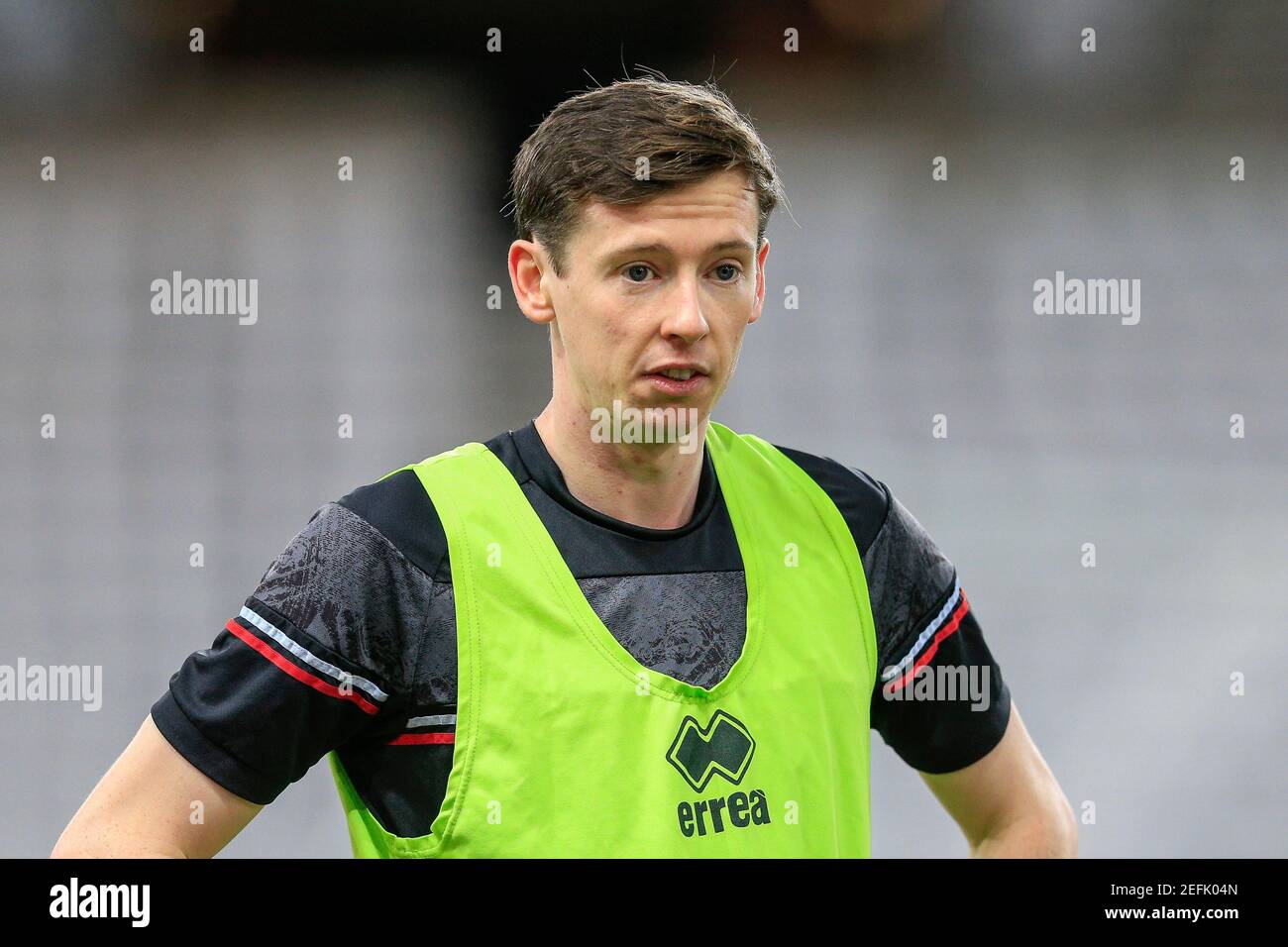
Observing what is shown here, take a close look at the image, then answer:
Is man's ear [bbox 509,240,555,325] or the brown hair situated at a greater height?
the brown hair

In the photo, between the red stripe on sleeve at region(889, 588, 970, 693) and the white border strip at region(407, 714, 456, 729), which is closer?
the white border strip at region(407, 714, 456, 729)

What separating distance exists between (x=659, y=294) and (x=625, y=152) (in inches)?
5.4

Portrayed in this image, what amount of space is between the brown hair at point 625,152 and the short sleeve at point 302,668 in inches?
13.7

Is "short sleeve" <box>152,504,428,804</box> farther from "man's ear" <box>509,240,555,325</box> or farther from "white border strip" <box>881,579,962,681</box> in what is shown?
"white border strip" <box>881,579,962,681</box>

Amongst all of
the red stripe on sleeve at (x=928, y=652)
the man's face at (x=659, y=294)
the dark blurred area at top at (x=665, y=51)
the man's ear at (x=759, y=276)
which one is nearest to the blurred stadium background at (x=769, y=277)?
the dark blurred area at top at (x=665, y=51)

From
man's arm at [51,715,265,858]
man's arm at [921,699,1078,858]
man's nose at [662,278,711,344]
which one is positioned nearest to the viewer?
man's arm at [51,715,265,858]

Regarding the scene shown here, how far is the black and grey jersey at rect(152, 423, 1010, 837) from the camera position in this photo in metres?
1.10

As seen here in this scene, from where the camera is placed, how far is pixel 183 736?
3.60ft

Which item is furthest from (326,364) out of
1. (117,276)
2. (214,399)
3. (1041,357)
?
(1041,357)

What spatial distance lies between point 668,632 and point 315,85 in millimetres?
2322

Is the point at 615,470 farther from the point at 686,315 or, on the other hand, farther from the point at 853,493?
the point at 853,493

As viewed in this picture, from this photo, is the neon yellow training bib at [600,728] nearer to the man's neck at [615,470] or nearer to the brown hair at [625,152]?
the man's neck at [615,470]

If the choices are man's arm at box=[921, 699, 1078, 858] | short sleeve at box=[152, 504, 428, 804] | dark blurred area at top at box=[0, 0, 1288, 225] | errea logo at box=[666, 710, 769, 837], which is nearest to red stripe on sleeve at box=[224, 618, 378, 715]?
short sleeve at box=[152, 504, 428, 804]

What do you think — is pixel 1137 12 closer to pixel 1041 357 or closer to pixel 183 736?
pixel 1041 357
